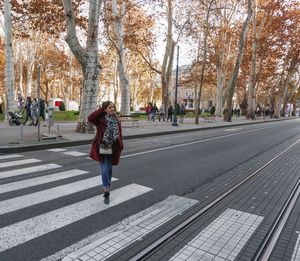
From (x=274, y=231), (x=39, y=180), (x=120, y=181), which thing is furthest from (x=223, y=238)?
(x=39, y=180)

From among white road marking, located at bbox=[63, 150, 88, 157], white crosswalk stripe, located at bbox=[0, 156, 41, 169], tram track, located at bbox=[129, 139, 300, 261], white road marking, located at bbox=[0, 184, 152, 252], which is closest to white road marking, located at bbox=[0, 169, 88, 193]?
white road marking, located at bbox=[0, 184, 152, 252]

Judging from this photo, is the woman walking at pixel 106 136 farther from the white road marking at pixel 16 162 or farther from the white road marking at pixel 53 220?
the white road marking at pixel 16 162

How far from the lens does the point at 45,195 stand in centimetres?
514

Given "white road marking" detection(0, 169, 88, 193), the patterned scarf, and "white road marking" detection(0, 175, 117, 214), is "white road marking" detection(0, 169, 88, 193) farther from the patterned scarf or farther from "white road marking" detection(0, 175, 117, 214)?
the patterned scarf

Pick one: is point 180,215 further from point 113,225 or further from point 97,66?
point 97,66

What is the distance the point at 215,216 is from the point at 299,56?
57.1 m

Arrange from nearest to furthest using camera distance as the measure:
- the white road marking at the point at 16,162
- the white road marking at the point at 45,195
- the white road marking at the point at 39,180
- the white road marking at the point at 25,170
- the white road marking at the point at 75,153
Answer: the white road marking at the point at 45,195 < the white road marking at the point at 39,180 < the white road marking at the point at 25,170 < the white road marking at the point at 16,162 < the white road marking at the point at 75,153

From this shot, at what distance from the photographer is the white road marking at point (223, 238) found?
133 inches

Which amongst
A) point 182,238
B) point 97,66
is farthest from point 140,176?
point 97,66

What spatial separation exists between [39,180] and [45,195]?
1027 millimetres

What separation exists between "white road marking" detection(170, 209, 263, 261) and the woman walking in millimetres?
1842

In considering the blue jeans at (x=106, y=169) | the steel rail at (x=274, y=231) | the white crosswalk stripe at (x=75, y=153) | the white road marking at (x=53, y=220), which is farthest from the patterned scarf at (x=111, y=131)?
the white crosswalk stripe at (x=75, y=153)

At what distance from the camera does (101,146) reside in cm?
487

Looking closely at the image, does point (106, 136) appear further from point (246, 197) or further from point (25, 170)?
point (25, 170)
